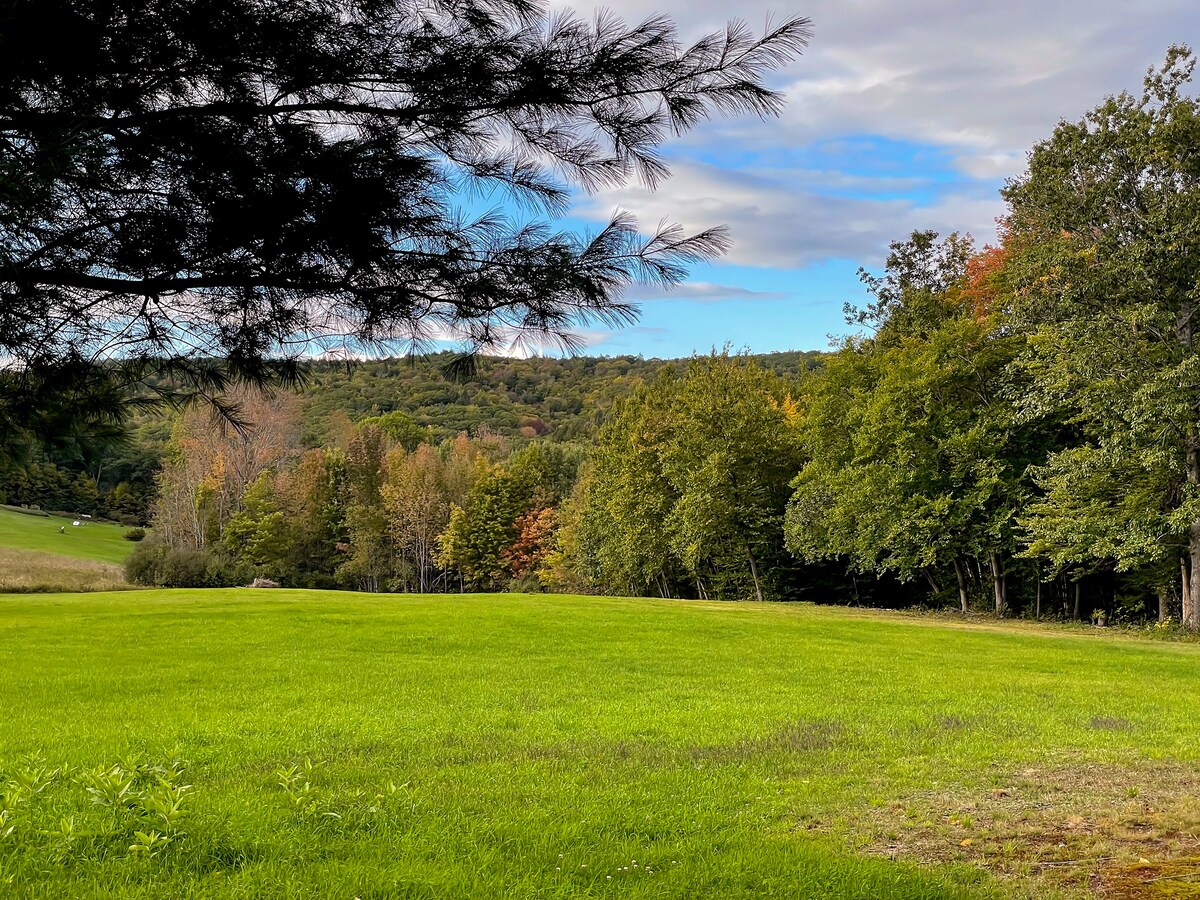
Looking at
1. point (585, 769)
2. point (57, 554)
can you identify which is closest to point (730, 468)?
point (585, 769)

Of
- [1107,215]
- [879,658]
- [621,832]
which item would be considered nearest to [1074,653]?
[879,658]

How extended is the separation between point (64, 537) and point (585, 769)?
64.9 meters

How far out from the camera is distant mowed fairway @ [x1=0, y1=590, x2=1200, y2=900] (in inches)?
170

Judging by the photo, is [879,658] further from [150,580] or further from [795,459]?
[150,580]

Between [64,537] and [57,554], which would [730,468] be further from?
[64,537]

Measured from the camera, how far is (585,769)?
7.01 m

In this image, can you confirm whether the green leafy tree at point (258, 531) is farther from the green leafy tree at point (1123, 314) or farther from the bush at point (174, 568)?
the green leafy tree at point (1123, 314)

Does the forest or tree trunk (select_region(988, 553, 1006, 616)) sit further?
tree trunk (select_region(988, 553, 1006, 616))

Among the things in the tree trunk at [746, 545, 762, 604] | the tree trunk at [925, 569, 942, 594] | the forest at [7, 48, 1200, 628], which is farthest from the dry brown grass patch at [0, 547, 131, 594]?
the tree trunk at [925, 569, 942, 594]

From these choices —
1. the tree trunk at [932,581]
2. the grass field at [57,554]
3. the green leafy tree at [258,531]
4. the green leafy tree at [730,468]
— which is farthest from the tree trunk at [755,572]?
the green leafy tree at [258,531]

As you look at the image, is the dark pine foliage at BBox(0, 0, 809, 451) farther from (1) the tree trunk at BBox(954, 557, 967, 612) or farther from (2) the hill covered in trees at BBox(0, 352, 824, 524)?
(1) the tree trunk at BBox(954, 557, 967, 612)

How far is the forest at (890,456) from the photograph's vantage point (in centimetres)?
1889

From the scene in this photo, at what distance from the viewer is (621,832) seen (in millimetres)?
5160

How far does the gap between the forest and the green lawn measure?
17.1ft
